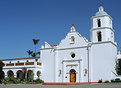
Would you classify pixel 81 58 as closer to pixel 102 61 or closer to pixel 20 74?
pixel 102 61

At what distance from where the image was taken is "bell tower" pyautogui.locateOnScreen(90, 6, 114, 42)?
38031mm

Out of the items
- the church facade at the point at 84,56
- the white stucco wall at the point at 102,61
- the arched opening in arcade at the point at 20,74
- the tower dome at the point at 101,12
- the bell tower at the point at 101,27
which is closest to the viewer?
the white stucco wall at the point at 102,61

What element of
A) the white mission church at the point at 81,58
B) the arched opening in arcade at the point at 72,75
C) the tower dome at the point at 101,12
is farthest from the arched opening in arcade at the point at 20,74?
the tower dome at the point at 101,12

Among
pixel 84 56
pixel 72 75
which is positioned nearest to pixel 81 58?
pixel 84 56

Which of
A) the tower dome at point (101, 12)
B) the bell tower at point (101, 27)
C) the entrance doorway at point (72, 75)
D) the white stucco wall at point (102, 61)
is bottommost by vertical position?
the entrance doorway at point (72, 75)

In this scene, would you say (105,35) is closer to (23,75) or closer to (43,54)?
(43,54)

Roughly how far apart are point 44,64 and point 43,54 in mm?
2109

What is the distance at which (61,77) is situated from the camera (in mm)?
40469

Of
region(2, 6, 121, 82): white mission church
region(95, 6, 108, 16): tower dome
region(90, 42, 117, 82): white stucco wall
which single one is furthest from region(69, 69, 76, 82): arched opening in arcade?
region(95, 6, 108, 16): tower dome

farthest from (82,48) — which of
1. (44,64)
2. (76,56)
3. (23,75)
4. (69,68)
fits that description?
(23,75)

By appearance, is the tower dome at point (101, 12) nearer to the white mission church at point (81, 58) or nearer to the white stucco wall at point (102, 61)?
the white mission church at point (81, 58)

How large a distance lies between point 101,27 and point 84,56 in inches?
237

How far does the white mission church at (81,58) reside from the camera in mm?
36562

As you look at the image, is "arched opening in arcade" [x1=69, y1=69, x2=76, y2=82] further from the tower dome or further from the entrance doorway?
the tower dome
